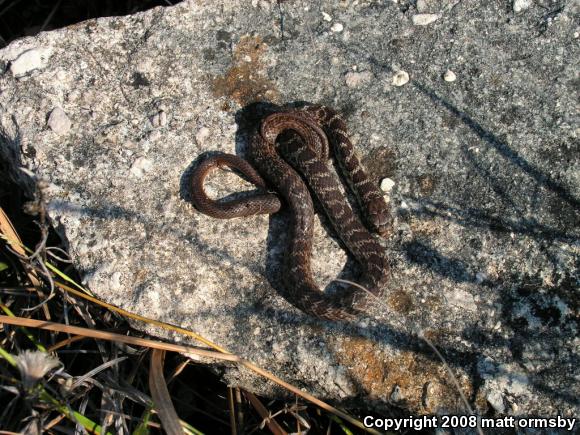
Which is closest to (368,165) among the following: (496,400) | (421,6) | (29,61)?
(421,6)

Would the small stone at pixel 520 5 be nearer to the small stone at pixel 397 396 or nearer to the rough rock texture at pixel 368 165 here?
the rough rock texture at pixel 368 165

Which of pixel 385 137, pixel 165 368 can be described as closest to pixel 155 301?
pixel 165 368

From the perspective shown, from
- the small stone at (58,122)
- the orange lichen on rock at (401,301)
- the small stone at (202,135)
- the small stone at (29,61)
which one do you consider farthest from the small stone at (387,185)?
the small stone at (29,61)

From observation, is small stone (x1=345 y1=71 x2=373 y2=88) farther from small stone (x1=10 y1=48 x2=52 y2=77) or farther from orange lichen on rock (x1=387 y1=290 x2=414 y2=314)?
small stone (x1=10 y1=48 x2=52 y2=77)

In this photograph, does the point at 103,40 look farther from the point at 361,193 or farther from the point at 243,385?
the point at 243,385

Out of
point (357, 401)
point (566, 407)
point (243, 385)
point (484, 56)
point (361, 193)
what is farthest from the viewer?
point (484, 56)

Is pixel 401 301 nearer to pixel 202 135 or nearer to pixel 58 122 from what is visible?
pixel 202 135

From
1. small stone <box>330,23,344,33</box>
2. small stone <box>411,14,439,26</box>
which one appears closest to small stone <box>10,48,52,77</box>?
small stone <box>330,23,344,33</box>
